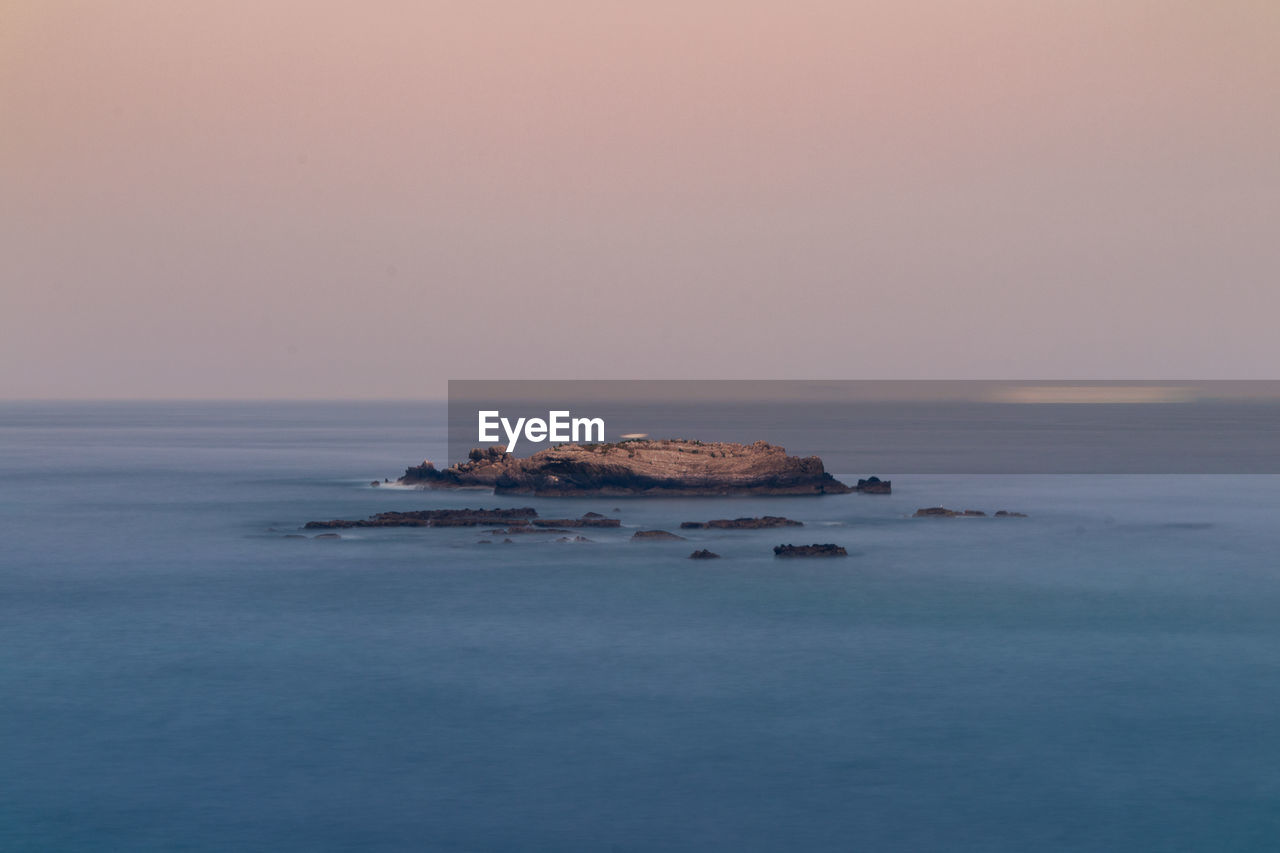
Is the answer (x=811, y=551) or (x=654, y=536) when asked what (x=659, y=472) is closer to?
(x=654, y=536)

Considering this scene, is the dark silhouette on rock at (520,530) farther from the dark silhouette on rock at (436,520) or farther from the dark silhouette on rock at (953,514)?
the dark silhouette on rock at (953,514)

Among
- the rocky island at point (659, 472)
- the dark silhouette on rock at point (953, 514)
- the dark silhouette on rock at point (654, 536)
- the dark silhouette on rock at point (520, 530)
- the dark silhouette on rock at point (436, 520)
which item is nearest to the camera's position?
the dark silhouette on rock at point (654, 536)

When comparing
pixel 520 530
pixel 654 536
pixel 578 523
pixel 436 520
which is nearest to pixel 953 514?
pixel 654 536

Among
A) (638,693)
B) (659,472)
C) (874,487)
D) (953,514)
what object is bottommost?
(638,693)

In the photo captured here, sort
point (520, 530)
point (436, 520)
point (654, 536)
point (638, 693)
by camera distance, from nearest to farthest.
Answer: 1. point (638, 693)
2. point (654, 536)
3. point (520, 530)
4. point (436, 520)

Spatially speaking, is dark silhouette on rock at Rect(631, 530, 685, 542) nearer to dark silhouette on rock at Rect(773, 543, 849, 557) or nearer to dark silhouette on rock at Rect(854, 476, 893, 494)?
dark silhouette on rock at Rect(773, 543, 849, 557)

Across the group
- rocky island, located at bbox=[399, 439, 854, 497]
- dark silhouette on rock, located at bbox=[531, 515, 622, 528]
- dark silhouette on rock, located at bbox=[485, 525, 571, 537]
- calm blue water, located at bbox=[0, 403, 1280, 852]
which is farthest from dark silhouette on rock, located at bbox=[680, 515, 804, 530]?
rocky island, located at bbox=[399, 439, 854, 497]

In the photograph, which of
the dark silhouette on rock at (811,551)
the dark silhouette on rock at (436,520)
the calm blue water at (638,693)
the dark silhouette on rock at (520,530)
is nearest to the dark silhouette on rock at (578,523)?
the dark silhouette on rock at (436,520)
